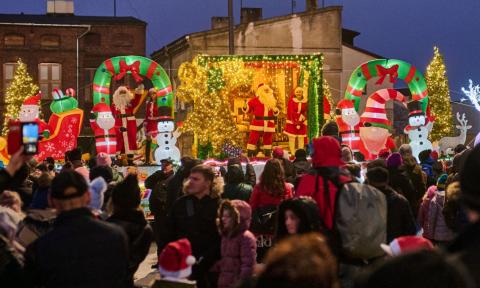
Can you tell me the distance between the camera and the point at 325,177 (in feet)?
22.9

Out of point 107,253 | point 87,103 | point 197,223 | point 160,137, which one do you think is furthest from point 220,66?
point 87,103

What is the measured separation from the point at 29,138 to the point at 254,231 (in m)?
4.90

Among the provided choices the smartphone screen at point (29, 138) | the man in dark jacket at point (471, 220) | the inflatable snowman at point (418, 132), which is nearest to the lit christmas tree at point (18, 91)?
the inflatable snowman at point (418, 132)

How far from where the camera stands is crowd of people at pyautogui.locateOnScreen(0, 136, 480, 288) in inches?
115

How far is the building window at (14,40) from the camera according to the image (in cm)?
5784

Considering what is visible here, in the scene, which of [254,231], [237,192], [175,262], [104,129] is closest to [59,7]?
[104,129]

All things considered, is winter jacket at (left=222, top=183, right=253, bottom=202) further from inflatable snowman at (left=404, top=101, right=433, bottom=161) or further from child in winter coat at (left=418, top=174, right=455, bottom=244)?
inflatable snowman at (left=404, top=101, right=433, bottom=161)

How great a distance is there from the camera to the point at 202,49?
1887 inches

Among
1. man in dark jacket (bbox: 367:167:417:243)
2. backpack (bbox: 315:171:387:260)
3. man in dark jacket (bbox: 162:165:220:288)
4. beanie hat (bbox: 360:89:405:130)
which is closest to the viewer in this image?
backpack (bbox: 315:171:387:260)

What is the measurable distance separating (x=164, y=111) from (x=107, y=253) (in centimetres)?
2144

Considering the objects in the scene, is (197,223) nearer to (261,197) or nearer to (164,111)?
(261,197)

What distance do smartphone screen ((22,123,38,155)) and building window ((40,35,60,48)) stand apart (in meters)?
53.9

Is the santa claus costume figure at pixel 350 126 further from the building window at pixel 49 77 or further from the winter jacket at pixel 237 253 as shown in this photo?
the building window at pixel 49 77

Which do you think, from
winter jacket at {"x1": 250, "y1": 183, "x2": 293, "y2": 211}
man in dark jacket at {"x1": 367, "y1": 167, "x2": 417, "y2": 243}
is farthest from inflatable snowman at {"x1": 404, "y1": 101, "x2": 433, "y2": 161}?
man in dark jacket at {"x1": 367, "y1": 167, "x2": 417, "y2": 243}
